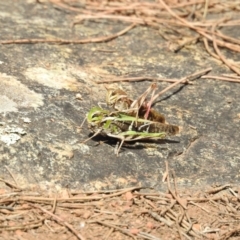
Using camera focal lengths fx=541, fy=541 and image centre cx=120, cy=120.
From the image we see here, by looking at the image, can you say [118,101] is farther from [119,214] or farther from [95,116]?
[119,214]

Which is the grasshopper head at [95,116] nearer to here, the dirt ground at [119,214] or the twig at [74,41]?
the dirt ground at [119,214]

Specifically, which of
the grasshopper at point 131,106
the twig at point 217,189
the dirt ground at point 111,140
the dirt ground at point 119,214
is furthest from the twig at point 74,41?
the twig at point 217,189

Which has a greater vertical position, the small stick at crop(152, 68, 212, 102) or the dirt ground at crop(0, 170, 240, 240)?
the small stick at crop(152, 68, 212, 102)

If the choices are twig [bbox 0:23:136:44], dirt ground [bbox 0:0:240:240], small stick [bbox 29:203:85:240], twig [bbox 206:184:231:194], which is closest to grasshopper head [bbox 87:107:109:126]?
dirt ground [bbox 0:0:240:240]

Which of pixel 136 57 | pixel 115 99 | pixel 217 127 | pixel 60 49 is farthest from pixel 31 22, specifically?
pixel 217 127

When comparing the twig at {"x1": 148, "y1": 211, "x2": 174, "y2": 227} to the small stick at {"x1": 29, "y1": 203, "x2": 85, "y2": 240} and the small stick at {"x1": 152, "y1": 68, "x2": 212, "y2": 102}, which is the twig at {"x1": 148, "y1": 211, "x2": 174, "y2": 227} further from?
the small stick at {"x1": 152, "y1": 68, "x2": 212, "y2": 102}
